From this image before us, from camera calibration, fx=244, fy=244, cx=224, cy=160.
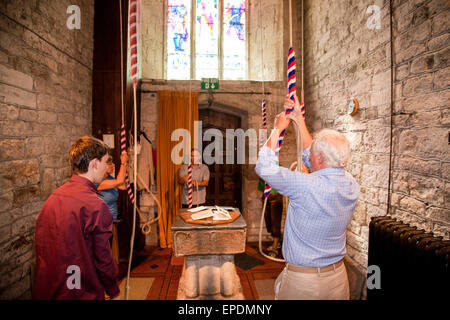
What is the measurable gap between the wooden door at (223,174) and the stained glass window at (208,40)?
0.85 m

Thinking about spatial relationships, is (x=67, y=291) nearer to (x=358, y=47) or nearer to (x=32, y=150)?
(x=32, y=150)

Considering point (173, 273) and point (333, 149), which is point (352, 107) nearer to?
point (333, 149)

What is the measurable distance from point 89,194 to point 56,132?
1999 mm

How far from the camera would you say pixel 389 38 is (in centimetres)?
228

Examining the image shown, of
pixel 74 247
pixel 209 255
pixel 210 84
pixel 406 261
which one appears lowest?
pixel 209 255

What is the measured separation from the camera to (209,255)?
2.56 m

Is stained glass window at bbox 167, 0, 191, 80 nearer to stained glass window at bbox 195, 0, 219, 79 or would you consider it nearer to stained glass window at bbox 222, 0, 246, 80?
stained glass window at bbox 195, 0, 219, 79

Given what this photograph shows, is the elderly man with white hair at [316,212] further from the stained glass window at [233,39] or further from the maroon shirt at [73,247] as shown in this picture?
the stained glass window at [233,39]

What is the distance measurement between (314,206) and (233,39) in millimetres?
4578

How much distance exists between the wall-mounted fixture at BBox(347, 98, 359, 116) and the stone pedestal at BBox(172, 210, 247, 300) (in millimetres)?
1772

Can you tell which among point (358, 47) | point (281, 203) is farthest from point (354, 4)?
point (281, 203)

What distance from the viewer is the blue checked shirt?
1240 millimetres

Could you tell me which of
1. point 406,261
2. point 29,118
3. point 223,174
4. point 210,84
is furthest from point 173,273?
point 210,84

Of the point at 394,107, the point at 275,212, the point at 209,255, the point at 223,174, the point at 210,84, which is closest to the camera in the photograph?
the point at 394,107
